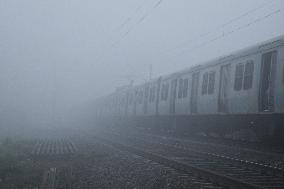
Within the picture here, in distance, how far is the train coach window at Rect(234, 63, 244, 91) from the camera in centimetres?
1385

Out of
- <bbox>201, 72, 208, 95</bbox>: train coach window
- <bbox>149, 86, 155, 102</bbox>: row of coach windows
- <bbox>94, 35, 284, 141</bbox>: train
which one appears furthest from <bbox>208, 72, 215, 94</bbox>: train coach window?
<bbox>149, 86, 155, 102</bbox>: row of coach windows

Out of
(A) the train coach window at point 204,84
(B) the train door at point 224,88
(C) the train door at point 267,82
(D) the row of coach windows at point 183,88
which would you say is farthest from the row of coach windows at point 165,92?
(C) the train door at point 267,82

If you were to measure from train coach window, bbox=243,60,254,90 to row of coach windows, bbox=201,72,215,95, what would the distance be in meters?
2.69

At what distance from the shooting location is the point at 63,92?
411 feet

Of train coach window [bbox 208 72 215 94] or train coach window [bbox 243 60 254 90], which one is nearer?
train coach window [bbox 243 60 254 90]

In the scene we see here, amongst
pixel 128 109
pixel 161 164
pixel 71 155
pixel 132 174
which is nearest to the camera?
pixel 132 174

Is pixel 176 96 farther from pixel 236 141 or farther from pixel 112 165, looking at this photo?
pixel 112 165

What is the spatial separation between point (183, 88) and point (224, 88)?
4722 mm

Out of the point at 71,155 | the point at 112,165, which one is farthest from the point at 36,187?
the point at 71,155

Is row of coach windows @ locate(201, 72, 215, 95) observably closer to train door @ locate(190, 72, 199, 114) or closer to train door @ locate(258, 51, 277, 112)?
train door @ locate(190, 72, 199, 114)

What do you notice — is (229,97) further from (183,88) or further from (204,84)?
(183,88)

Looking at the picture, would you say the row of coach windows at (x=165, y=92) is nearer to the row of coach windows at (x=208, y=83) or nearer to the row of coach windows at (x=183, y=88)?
the row of coach windows at (x=183, y=88)

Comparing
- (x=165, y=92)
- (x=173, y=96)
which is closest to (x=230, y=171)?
(x=173, y=96)

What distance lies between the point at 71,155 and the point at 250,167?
5.45m
